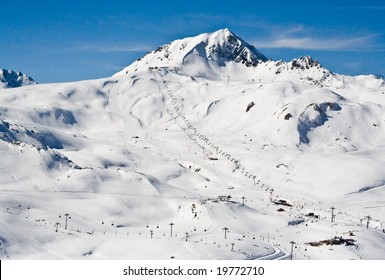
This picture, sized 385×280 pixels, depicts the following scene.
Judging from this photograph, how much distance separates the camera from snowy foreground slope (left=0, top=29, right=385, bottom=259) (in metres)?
74.4

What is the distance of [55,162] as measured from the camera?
111938 mm

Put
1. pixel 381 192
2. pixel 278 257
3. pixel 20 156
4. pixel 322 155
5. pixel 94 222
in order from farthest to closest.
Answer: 1. pixel 322 155
2. pixel 381 192
3. pixel 20 156
4. pixel 94 222
5. pixel 278 257

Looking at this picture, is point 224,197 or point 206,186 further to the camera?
point 206,186

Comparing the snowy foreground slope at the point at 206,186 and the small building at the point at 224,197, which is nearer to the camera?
the snowy foreground slope at the point at 206,186

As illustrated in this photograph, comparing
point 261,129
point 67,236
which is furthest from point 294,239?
point 261,129

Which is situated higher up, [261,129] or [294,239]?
[261,129]

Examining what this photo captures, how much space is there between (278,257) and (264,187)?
56.7 m

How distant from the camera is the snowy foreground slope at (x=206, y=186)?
74.4 meters

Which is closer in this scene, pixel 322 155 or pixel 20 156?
pixel 20 156

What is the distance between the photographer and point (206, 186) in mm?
123375

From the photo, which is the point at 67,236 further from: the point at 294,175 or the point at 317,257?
the point at 294,175

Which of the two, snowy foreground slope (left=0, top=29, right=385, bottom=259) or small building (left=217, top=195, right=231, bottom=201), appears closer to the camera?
snowy foreground slope (left=0, top=29, right=385, bottom=259)

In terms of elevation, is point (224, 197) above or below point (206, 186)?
below

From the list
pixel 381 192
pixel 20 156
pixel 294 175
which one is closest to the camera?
pixel 20 156
